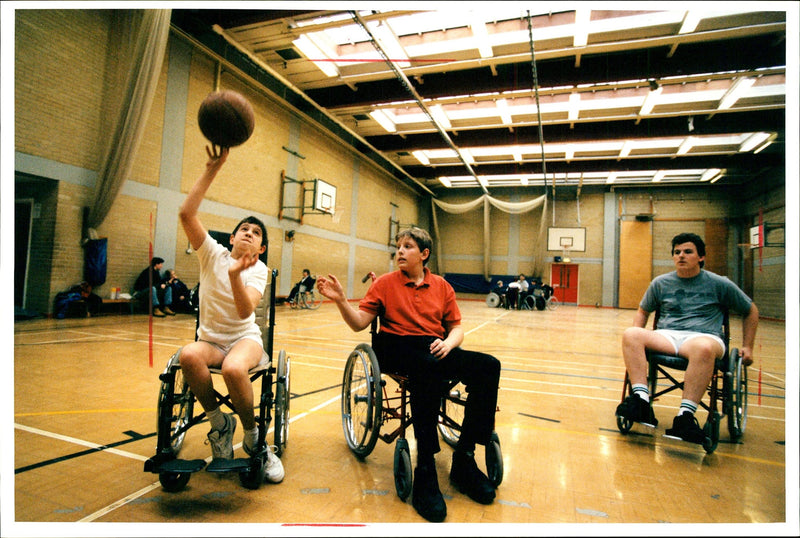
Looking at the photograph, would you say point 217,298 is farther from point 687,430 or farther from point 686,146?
point 686,146

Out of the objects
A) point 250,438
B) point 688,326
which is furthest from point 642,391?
point 250,438

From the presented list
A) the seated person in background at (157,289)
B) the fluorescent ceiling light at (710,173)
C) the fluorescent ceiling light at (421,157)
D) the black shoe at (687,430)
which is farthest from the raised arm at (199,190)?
the fluorescent ceiling light at (710,173)

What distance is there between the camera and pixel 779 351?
641cm

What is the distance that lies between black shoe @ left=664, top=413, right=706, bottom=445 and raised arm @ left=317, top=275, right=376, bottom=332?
160 cm

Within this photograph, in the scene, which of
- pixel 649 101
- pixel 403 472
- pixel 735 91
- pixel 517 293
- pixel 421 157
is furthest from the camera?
pixel 421 157

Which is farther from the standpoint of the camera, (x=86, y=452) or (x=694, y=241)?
(x=694, y=241)

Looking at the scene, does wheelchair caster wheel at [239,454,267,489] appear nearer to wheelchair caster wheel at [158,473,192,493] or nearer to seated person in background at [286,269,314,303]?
wheelchair caster wheel at [158,473,192,493]

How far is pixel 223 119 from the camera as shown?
1.55 meters

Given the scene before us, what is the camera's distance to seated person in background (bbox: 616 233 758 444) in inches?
84.3

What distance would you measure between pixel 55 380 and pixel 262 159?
807cm

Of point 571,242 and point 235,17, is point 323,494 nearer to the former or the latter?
point 235,17

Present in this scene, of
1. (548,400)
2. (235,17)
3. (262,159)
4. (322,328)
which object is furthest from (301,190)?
(548,400)

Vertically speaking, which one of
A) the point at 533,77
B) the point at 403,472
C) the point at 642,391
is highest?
the point at 533,77

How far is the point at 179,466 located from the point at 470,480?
1085 mm
